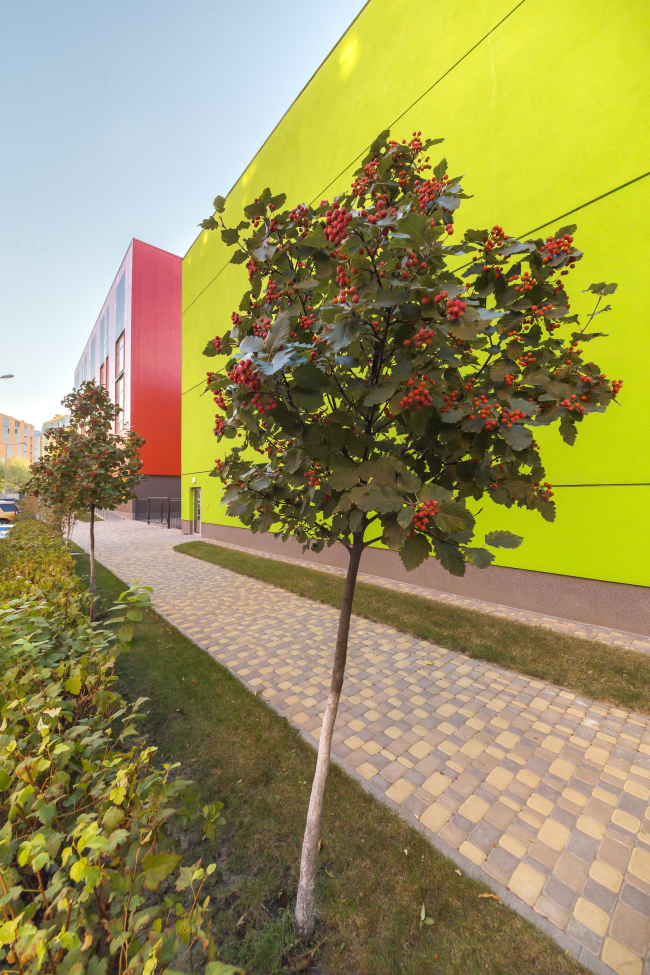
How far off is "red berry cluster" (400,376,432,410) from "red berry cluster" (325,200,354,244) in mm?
698

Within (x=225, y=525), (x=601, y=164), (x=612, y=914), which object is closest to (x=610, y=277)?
(x=601, y=164)

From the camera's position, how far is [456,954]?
2.02 m

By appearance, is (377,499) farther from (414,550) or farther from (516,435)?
(516,435)

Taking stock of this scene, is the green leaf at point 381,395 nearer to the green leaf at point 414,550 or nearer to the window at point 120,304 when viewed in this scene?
the green leaf at point 414,550

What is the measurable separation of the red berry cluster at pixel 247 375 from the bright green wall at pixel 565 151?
6.29 m

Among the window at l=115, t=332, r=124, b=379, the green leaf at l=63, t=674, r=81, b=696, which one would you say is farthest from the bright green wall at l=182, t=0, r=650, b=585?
the window at l=115, t=332, r=124, b=379

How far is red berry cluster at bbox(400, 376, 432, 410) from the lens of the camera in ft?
5.29

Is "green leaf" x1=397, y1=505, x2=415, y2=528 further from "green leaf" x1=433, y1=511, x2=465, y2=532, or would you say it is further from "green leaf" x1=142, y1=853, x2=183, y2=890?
"green leaf" x1=142, y1=853, x2=183, y2=890

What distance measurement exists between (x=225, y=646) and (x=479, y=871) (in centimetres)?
421

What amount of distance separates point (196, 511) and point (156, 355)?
55.0 feet

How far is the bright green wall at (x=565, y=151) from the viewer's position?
19.1 feet

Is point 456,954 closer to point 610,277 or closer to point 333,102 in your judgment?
point 610,277

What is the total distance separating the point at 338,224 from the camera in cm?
169

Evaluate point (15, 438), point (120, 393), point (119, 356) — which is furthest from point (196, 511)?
point (15, 438)
